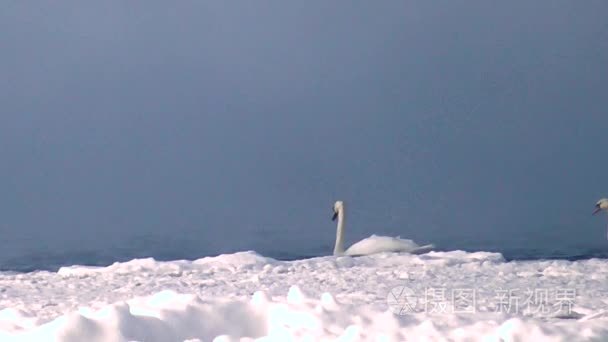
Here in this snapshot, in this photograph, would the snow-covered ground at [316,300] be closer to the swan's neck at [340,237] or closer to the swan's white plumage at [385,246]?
the swan's white plumage at [385,246]

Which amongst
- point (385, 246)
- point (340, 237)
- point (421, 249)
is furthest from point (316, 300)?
point (340, 237)

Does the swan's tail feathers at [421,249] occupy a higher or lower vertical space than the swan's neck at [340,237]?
lower

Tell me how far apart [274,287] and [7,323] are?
6.84 ft

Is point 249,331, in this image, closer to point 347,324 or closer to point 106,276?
point 347,324

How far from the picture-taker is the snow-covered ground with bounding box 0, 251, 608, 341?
10.1ft

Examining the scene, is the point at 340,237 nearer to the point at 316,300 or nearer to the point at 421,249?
the point at 421,249

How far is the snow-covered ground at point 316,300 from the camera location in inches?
121

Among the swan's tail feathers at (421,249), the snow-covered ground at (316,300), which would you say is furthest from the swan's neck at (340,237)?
the snow-covered ground at (316,300)

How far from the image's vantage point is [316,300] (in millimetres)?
3449

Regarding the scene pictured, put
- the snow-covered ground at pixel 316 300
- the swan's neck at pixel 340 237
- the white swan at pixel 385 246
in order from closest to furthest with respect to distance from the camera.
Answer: the snow-covered ground at pixel 316 300 < the white swan at pixel 385 246 < the swan's neck at pixel 340 237

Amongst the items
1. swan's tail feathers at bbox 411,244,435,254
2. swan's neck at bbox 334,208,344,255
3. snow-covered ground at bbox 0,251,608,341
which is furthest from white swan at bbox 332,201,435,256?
swan's neck at bbox 334,208,344,255

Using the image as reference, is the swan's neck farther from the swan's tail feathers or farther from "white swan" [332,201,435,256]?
the swan's tail feathers

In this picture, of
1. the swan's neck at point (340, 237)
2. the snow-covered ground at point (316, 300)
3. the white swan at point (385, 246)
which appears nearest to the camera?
the snow-covered ground at point (316, 300)

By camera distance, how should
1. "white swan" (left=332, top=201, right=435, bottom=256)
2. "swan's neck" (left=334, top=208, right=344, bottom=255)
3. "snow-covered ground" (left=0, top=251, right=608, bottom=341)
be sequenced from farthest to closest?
"swan's neck" (left=334, top=208, right=344, bottom=255)
"white swan" (left=332, top=201, right=435, bottom=256)
"snow-covered ground" (left=0, top=251, right=608, bottom=341)
